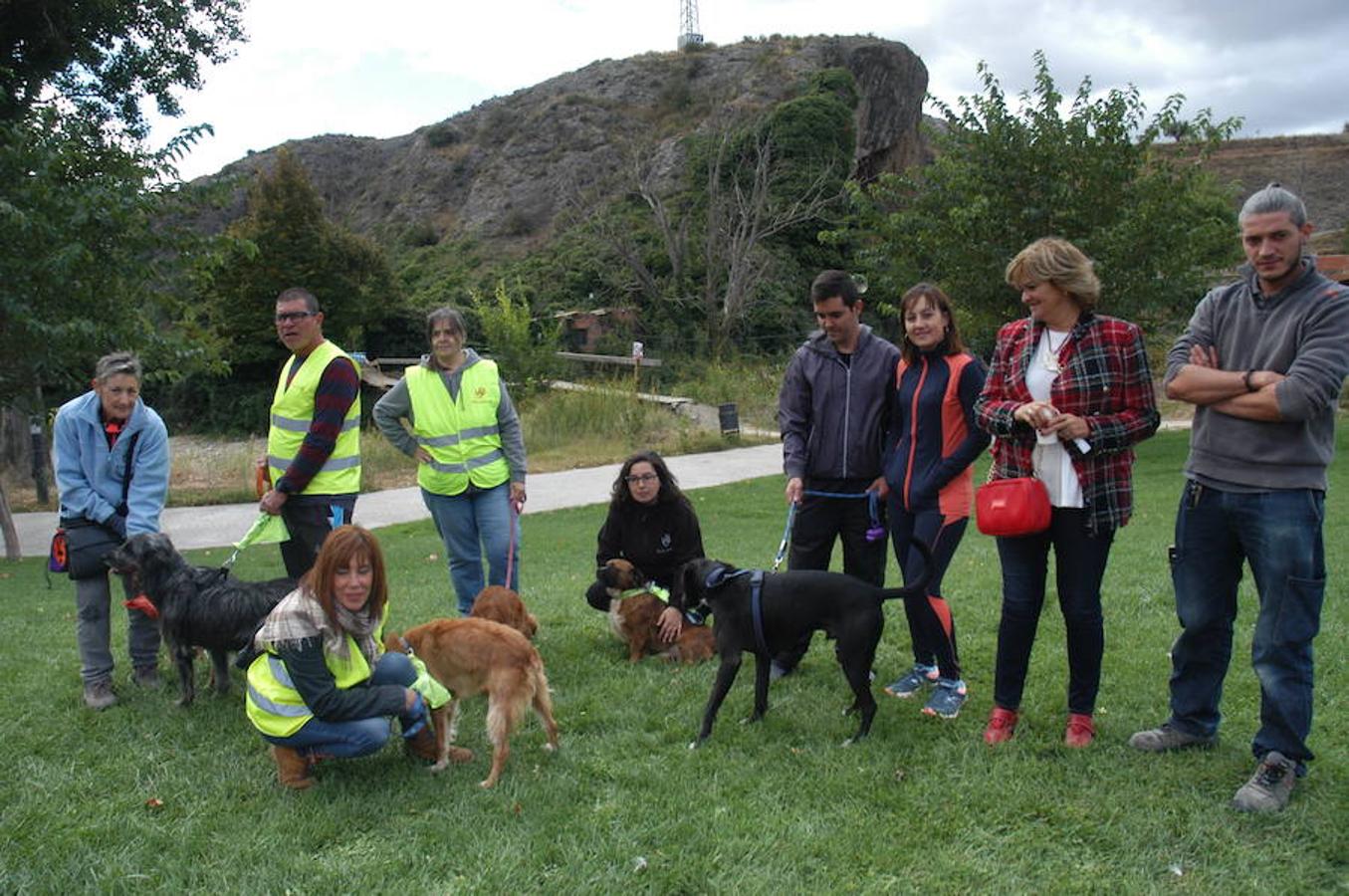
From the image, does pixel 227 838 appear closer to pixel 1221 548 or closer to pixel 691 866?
pixel 691 866

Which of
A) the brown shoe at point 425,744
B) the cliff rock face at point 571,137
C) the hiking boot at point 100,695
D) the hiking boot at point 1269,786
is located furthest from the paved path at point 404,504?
the cliff rock face at point 571,137

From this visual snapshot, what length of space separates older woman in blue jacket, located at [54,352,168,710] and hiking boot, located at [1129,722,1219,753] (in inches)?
193

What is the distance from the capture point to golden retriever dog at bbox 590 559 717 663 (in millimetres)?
5586

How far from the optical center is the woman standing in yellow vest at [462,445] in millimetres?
5582

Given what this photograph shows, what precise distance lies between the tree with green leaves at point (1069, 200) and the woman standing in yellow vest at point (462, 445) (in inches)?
461

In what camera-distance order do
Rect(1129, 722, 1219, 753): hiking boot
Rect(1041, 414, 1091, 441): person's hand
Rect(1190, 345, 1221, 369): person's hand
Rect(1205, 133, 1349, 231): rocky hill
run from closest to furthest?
Rect(1190, 345, 1221, 369): person's hand → Rect(1041, 414, 1091, 441): person's hand → Rect(1129, 722, 1219, 753): hiking boot → Rect(1205, 133, 1349, 231): rocky hill

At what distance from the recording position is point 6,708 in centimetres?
494

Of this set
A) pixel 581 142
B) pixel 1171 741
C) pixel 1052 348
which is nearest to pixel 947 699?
pixel 1171 741

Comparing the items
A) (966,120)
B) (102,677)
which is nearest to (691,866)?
(102,677)

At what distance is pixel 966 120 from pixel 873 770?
1475 cm

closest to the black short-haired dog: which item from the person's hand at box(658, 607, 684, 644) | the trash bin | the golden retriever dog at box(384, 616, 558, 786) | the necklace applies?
the person's hand at box(658, 607, 684, 644)

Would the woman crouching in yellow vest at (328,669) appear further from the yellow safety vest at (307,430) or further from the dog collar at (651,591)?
the dog collar at (651,591)

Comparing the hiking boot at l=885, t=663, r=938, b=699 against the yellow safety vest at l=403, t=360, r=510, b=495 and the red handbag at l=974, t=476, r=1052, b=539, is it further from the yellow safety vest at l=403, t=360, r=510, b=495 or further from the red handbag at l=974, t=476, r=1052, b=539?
the yellow safety vest at l=403, t=360, r=510, b=495

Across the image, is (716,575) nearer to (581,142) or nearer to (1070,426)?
(1070,426)
